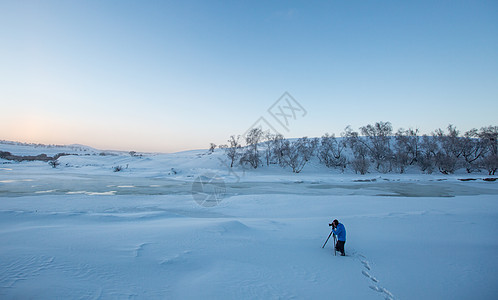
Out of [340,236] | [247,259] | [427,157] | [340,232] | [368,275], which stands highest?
[427,157]

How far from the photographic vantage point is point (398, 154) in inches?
1526

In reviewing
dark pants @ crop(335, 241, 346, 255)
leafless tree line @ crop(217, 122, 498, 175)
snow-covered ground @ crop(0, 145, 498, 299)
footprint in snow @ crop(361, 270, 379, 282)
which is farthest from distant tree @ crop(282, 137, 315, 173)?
footprint in snow @ crop(361, 270, 379, 282)

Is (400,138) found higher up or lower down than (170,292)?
higher up

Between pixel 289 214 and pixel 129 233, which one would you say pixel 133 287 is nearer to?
pixel 129 233

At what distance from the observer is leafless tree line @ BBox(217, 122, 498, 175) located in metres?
36.6

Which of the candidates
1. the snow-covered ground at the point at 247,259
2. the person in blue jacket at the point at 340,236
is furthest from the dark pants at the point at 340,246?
the snow-covered ground at the point at 247,259

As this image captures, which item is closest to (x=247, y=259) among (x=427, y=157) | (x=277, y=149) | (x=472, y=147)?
(x=277, y=149)

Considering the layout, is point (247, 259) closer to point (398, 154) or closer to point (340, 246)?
point (340, 246)

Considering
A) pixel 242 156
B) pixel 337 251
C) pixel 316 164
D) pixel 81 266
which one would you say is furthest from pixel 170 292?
pixel 316 164

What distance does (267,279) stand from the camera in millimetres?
4148

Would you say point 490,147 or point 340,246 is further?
point 490,147

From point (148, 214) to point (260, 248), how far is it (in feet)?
17.9

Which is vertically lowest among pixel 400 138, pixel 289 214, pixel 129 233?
pixel 289 214

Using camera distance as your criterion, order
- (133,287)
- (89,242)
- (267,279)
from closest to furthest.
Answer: (133,287) < (267,279) < (89,242)
